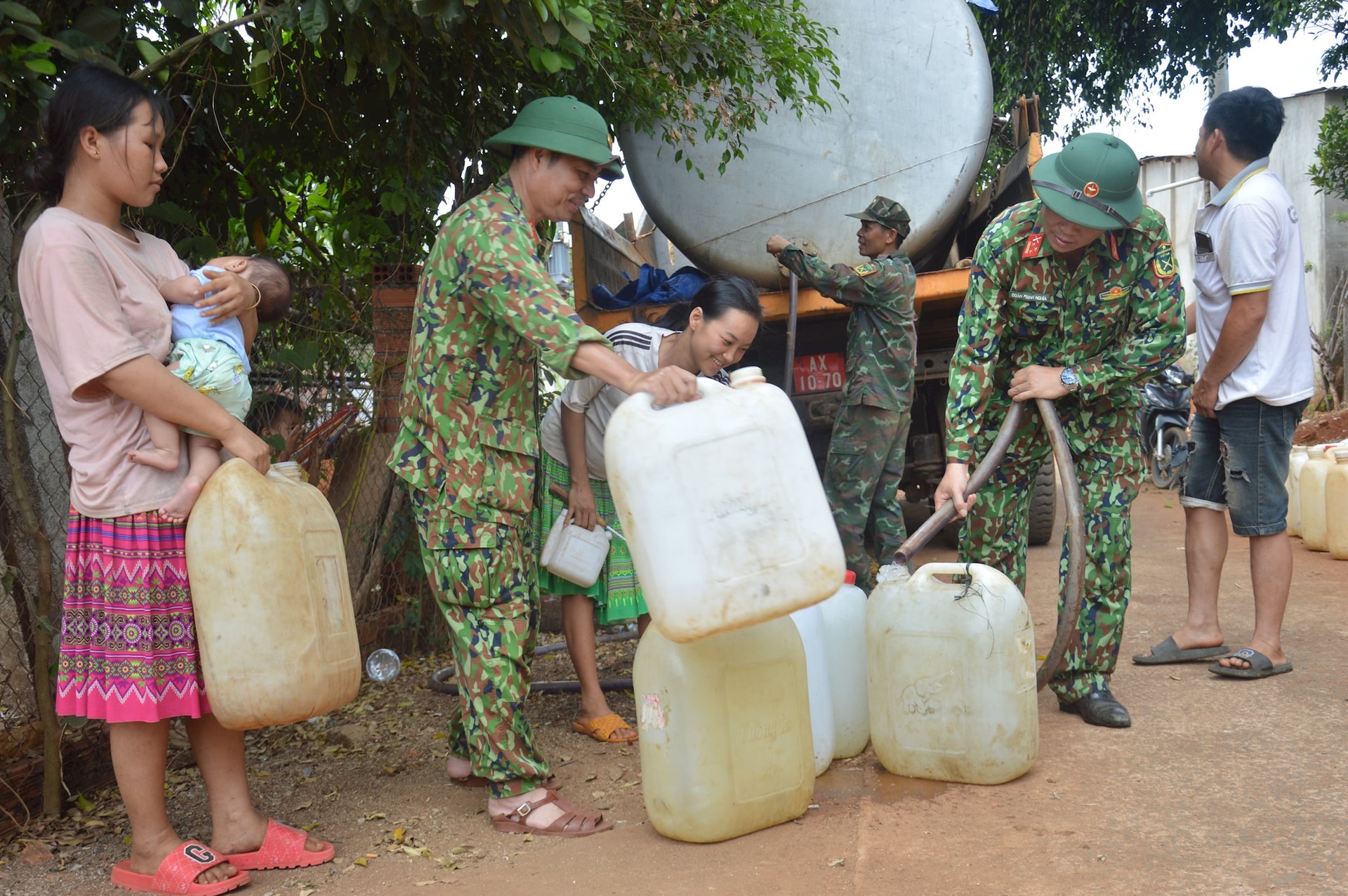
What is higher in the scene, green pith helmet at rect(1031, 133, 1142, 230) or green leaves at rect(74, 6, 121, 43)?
green leaves at rect(74, 6, 121, 43)

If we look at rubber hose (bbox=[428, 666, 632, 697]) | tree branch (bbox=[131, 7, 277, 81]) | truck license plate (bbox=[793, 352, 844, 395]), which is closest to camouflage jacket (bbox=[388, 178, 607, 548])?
tree branch (bbox=[131, 7, 277, 81])

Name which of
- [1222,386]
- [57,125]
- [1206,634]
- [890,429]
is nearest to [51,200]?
[57,125]

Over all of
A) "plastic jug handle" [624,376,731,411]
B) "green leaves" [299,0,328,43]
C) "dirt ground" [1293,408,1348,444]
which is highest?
"green leaves" [299,0,328,43]

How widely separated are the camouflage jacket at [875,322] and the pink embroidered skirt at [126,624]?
2.89 m

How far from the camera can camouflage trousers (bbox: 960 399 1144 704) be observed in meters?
3.23

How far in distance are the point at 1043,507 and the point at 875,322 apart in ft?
6.91

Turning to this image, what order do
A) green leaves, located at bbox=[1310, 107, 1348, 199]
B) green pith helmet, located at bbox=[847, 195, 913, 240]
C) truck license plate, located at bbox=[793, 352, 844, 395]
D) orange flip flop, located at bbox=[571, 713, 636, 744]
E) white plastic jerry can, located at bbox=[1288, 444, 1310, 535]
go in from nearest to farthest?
orange flip flop, located at bbox=[571, 713, 636, 744]
green pith helmet, located at bbox=[847, 195, 913, 240]
truck license plate, located at bbox=[793, 352, 844, 395]
white plastic jerry can, located at bbox=[1288, 444, 1310, 535]
green leaves, located at bbox=[1310, 107, 1348, 199]

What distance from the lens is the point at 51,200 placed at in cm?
246

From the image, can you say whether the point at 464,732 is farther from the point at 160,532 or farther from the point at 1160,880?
the point at 1160,880

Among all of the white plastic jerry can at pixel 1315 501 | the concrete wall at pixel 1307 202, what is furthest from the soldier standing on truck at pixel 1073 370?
the concrete wall at pixel 1307 202

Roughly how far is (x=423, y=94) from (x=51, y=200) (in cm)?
147

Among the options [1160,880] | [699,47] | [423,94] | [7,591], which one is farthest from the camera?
[699,47]

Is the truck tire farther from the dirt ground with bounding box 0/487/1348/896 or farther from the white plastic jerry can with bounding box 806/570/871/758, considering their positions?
the white plastic jerry can with bounding box 806/570/871/758

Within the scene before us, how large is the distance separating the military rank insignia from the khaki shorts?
246cm
